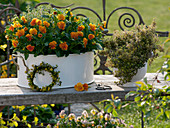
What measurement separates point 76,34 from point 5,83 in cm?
64

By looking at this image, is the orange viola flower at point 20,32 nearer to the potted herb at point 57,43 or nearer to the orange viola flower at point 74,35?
the potted herb at point 57,43

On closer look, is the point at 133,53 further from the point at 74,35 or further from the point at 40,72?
the point at 40,72

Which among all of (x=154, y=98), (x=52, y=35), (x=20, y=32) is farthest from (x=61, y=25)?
(x=154, y=98)

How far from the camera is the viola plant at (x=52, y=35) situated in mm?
1443

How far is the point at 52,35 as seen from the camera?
146 centimetres

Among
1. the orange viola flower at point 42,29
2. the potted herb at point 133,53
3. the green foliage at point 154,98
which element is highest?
the orange viola flower at point 42,29

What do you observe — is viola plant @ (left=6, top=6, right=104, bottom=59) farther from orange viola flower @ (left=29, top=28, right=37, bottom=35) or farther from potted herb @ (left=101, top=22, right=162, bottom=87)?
potted herb @ (left=101, top=22, right=162, bottom=87)

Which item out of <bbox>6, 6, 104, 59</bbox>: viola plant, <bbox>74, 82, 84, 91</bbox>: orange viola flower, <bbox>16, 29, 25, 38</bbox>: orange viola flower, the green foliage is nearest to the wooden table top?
<bbox>74, 82, 84, 91</bbox>: orange viola flower

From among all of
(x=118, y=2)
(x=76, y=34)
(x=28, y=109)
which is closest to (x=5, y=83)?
(x=76, y=34)

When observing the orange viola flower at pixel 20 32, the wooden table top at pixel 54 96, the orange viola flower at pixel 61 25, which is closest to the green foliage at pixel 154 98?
the wooden table top at pixel 54 96

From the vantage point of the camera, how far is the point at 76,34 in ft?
A: 4.82

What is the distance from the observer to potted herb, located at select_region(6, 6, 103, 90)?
4.75 feet

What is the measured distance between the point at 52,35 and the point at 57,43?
0.05m

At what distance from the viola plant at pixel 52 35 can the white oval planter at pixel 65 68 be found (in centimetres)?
3
